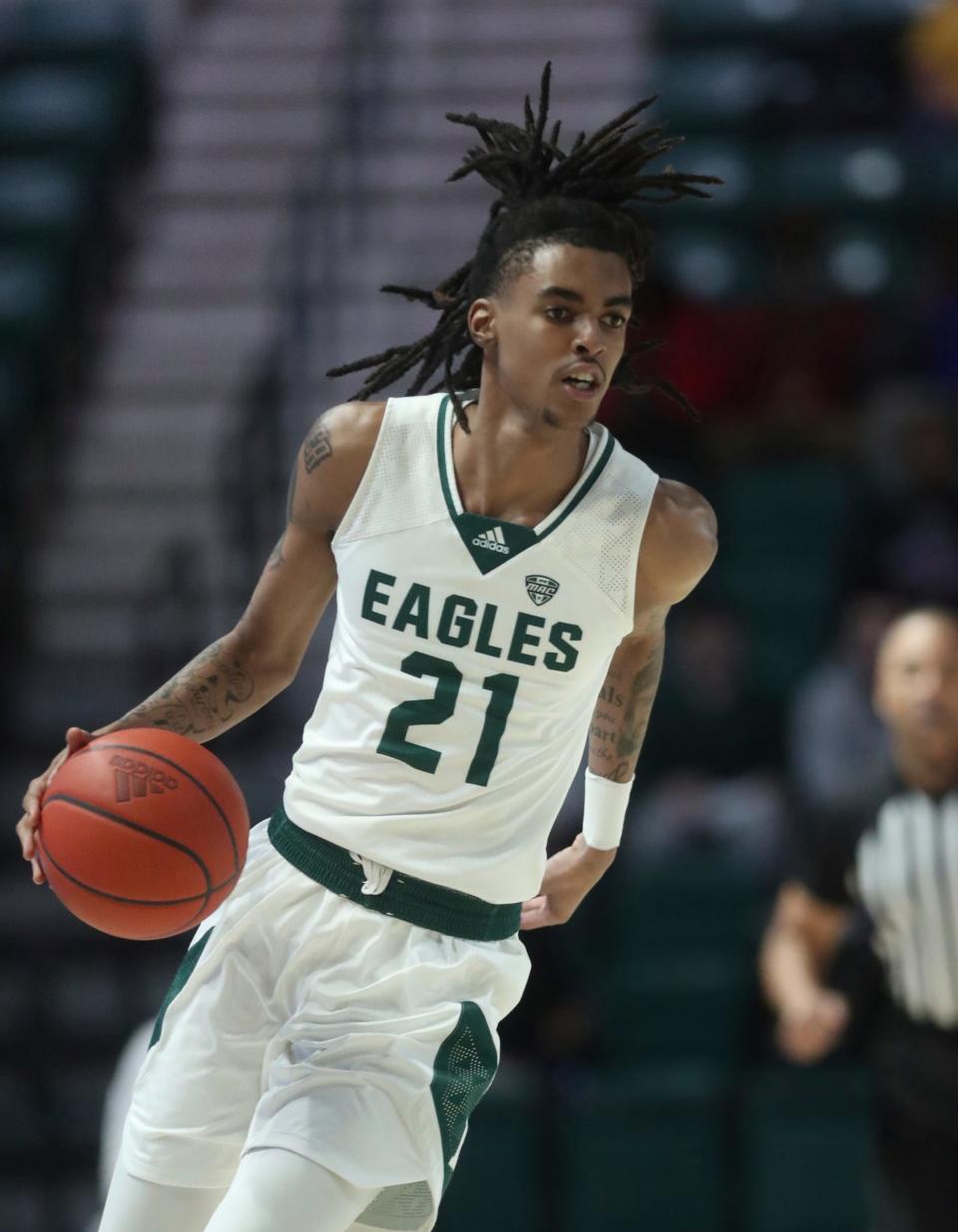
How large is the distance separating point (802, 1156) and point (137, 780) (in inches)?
160

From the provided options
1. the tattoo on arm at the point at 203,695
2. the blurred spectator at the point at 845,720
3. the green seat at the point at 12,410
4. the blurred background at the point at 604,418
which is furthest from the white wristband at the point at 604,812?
the green seat at the point at 12,410

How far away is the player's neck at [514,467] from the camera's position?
3463 millimetres

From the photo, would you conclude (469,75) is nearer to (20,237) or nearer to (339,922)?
(20,237)

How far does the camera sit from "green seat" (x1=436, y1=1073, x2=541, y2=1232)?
21.8 ft

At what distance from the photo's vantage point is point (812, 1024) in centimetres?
547

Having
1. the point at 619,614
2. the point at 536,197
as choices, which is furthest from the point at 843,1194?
the point at 536,197

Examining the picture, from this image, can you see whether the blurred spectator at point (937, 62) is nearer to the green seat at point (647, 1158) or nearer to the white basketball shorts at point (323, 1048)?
the green seat at point (647, 1158)

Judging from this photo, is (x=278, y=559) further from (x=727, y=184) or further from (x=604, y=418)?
(x=727, y=184)

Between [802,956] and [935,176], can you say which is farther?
[935,176]

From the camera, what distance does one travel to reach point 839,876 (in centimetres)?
575

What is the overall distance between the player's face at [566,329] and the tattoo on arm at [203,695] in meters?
0.73

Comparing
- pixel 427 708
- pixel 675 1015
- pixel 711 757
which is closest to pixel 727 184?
pixel 711 757

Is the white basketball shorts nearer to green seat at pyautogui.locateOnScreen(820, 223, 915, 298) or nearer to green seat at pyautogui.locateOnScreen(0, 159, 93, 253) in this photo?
green seat at pyautogui.locateOnScreen(820, 223, 915, 298)

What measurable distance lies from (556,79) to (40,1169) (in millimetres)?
6866
